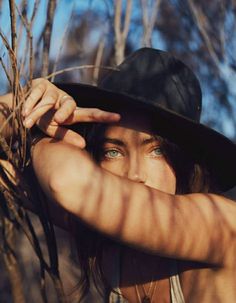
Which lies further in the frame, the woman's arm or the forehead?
the forehead

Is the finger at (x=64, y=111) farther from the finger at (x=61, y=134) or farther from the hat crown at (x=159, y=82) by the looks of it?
the hat crown at (x=159, y=82)

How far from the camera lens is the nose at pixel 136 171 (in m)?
1.76

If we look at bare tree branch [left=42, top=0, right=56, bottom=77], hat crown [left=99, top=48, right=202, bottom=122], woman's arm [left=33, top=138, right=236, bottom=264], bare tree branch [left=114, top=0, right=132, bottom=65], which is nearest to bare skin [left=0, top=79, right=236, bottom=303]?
woman's arm [left=33, top=138, right=236, bottom=264]

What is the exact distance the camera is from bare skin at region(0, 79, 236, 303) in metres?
1.46

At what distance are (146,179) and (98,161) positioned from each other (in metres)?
0.21

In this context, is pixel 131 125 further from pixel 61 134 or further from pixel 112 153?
pixel 61 134

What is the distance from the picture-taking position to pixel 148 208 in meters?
1.53

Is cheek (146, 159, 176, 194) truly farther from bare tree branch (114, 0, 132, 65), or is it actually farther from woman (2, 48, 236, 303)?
bare tree branch (114, 0, 132, 65)

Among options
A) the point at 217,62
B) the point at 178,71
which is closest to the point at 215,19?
the point at 217,62

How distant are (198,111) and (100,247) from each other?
61cm

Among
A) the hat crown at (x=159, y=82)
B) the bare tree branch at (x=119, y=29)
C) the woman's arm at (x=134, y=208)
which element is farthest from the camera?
the bare tree branch at (x=119, y=29)

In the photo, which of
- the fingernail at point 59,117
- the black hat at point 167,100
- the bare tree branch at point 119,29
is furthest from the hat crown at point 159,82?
the bare tree branch at point 119,29

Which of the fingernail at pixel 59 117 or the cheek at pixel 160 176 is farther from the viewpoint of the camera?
the cheek at pixel 160 176

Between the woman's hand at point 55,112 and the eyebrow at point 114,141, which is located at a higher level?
the woman's hand at point 55,112
